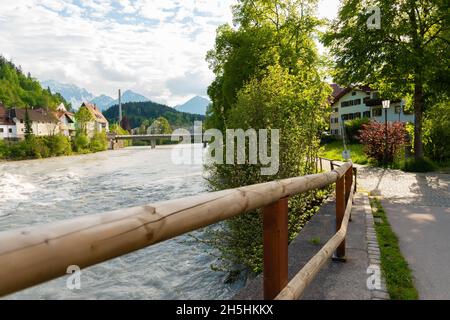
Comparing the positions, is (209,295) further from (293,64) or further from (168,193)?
(293,64)

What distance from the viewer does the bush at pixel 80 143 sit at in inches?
2906

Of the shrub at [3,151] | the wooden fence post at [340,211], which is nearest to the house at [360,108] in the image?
the wooden fence post at [340,211]

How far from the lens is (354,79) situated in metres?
18.5

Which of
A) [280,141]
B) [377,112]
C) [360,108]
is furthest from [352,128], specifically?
[280,141]

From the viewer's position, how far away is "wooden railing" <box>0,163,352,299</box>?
98 cm

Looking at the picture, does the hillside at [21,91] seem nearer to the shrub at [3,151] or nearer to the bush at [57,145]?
the bush at [57,145]

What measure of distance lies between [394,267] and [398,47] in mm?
14759

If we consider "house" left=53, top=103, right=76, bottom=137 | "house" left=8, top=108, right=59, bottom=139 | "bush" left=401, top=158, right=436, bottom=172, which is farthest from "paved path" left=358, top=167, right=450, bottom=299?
"house" left=53, top=103, right=76, bottom=137

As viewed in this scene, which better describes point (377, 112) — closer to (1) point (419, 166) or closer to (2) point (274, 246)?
(1) point (419, 166)

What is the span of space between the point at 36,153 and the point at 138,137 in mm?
45579

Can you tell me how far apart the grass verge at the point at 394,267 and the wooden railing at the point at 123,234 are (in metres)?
2.52

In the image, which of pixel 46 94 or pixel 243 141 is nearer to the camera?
pixel 243 141
